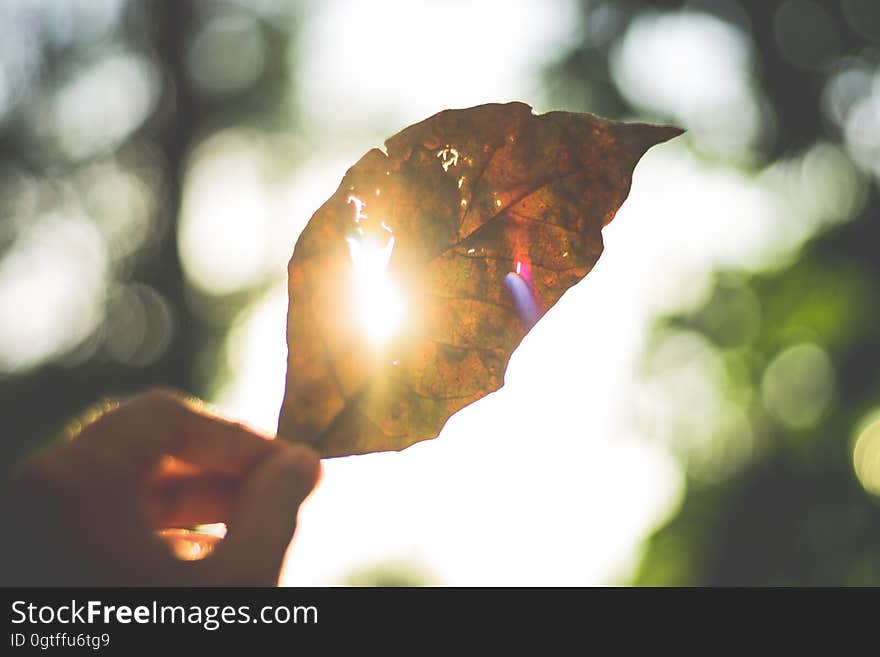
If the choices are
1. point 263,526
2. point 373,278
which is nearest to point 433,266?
point 373,278

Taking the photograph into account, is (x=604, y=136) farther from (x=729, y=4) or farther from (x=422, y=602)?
(x=729, y=4)

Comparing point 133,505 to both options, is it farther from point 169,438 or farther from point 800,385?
point 800,385

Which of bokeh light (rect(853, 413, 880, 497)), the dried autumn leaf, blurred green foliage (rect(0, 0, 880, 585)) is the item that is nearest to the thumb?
the dried autumn leaf

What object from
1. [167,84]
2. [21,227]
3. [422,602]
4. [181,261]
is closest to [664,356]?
[181,261]

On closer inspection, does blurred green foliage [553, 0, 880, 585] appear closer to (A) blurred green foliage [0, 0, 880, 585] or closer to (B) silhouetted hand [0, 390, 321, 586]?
(A) blurred green foliage [0, 0, 880, 585]

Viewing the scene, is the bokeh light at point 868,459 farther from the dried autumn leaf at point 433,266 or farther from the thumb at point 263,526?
the thumb at point 263,526

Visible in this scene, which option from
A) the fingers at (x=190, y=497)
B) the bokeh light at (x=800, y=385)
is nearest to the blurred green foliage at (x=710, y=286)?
the bokeh light at (x=800, y=385)

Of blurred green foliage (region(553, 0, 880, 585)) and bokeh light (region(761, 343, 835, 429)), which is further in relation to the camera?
bokeh light (region(761, 343, 835, 429))
